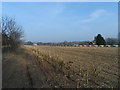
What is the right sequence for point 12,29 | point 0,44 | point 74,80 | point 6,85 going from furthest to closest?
point 12,29 → point 0,44 → point 74,80 → point 6,85

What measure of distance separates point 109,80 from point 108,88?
1.02 m

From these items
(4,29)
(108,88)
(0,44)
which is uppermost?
(4,29)

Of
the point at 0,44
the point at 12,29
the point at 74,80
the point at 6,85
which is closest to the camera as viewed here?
the point at 6,85

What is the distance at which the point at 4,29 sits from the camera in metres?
Answer: 25.7

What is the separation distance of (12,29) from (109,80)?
87.8ft

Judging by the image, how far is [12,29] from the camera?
29.8 meters

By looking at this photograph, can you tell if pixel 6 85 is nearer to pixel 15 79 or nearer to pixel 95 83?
A: pixel 15 79

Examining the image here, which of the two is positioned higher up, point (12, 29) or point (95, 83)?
point (12, 29)

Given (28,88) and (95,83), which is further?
(95,83)

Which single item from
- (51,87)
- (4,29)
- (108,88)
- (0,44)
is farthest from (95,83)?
(4,29)

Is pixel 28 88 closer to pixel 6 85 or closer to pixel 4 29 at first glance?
pixel 6 85

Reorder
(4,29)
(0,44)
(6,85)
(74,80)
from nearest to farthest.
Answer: (6,85), (74,80), (0,44), (4,29)

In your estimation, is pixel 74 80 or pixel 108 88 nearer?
pixel 108 88

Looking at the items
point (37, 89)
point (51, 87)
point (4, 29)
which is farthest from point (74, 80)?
point (4, 29)
